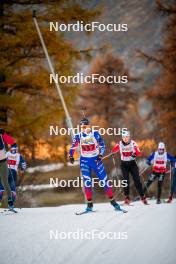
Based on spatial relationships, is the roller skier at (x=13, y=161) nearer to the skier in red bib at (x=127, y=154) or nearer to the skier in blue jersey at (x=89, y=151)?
the skier in red bib at (x=127, y=154)

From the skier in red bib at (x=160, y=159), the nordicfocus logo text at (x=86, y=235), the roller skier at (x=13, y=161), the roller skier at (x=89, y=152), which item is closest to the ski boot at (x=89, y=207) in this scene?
the roller skier at (x=89, y=152)

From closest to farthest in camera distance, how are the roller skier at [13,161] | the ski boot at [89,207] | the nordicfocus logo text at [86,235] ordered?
1. the nordicfocus logo text at [86,235]
2. the ski boot at [89,207]
3. the roller skier at [13,161]

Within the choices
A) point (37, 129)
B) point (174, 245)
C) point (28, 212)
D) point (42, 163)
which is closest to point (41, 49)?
point (37, 129)

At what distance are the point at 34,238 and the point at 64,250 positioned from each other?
51cm

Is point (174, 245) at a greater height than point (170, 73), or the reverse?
point (170, 73)

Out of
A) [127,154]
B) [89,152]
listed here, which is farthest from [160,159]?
[89,152]

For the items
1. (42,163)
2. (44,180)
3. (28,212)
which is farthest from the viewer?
(44,180)

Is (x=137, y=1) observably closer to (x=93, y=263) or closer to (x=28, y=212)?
(x=28, y=212)

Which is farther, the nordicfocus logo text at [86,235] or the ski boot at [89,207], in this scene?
the ski boot at [89,207]

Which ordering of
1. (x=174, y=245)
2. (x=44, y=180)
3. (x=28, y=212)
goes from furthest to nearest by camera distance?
(x=44, y=180), (x=28, y=212), (x=174, y=245)

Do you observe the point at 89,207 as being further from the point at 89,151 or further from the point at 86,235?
the point at 86,235

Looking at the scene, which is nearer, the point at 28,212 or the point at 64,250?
the point at 64,250

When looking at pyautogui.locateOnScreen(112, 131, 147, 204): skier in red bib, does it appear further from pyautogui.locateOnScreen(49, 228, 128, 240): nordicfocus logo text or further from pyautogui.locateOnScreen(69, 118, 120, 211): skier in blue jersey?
pyautogui.locateOnScreen(49, 228, 128, 240): nordicfocus logo text

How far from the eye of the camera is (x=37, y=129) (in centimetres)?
1205
